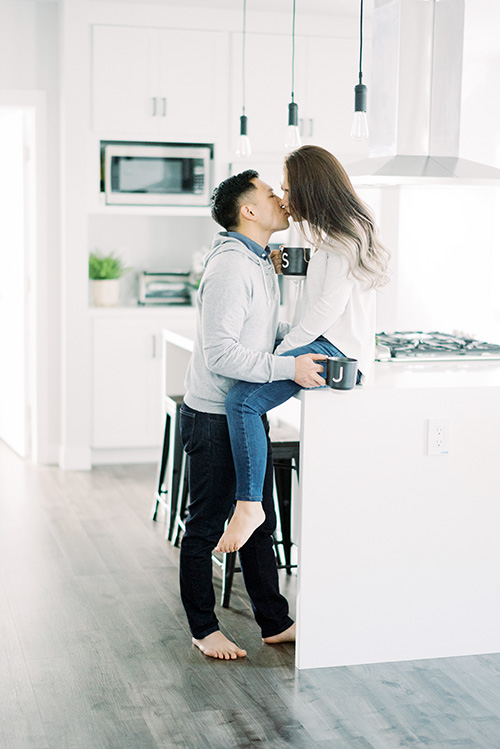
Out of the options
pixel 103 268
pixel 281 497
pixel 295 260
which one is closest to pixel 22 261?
pixel 103 268

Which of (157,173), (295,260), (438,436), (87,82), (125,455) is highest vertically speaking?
(87,82)

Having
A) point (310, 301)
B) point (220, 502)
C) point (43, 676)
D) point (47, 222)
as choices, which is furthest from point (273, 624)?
point (47, 222)

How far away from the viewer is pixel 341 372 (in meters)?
2.69

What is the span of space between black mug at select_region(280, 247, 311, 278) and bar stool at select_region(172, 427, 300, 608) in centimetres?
71

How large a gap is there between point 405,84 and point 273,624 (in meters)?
2.07

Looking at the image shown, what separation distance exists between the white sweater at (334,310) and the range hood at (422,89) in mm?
935

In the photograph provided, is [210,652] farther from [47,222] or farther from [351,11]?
[351,11]

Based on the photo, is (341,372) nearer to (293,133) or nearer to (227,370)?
(227,370)

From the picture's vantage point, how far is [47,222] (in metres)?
5.64

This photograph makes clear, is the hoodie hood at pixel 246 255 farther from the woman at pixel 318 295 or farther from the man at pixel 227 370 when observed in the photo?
the woman at pixel 318 295

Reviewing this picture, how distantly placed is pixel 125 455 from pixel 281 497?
2252 mm

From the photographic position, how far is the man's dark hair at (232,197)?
2.90 m

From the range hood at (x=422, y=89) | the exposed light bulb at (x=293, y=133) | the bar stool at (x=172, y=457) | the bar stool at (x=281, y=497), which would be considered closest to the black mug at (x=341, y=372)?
the bar stool at (x=281, y=497)

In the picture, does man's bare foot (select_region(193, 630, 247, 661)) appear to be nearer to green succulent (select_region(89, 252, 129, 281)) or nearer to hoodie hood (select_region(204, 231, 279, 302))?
hoodie hood (select_region(204, 231, 279, 302))
